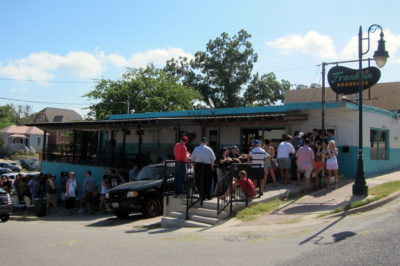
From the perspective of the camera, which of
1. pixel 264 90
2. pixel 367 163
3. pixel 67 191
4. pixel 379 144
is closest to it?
pixel 67 191

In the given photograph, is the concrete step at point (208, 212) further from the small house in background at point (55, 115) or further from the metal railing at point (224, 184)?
the small house in background at point (55, 115)

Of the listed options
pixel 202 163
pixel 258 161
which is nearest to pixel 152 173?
pixel 202 163

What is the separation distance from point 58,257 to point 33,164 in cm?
3866

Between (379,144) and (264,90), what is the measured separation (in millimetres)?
32976

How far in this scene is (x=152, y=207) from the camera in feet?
42.5

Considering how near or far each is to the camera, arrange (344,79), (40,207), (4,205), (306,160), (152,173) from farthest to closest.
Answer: (40,207) < (344,79) < (4,205) < (152,173) < (306,160)

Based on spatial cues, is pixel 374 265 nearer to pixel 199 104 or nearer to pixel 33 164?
pixel 33 164

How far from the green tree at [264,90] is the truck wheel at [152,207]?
38.4 m

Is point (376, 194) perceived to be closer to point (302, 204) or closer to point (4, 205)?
point (302, 204)

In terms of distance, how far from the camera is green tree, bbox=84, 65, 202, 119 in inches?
1490

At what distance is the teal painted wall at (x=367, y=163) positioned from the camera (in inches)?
615

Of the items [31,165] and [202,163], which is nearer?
[202,163]

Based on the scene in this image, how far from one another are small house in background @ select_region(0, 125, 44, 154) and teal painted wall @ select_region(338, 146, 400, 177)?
55584 mm

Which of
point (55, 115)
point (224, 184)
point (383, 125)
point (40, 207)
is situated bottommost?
point (40, 207)
